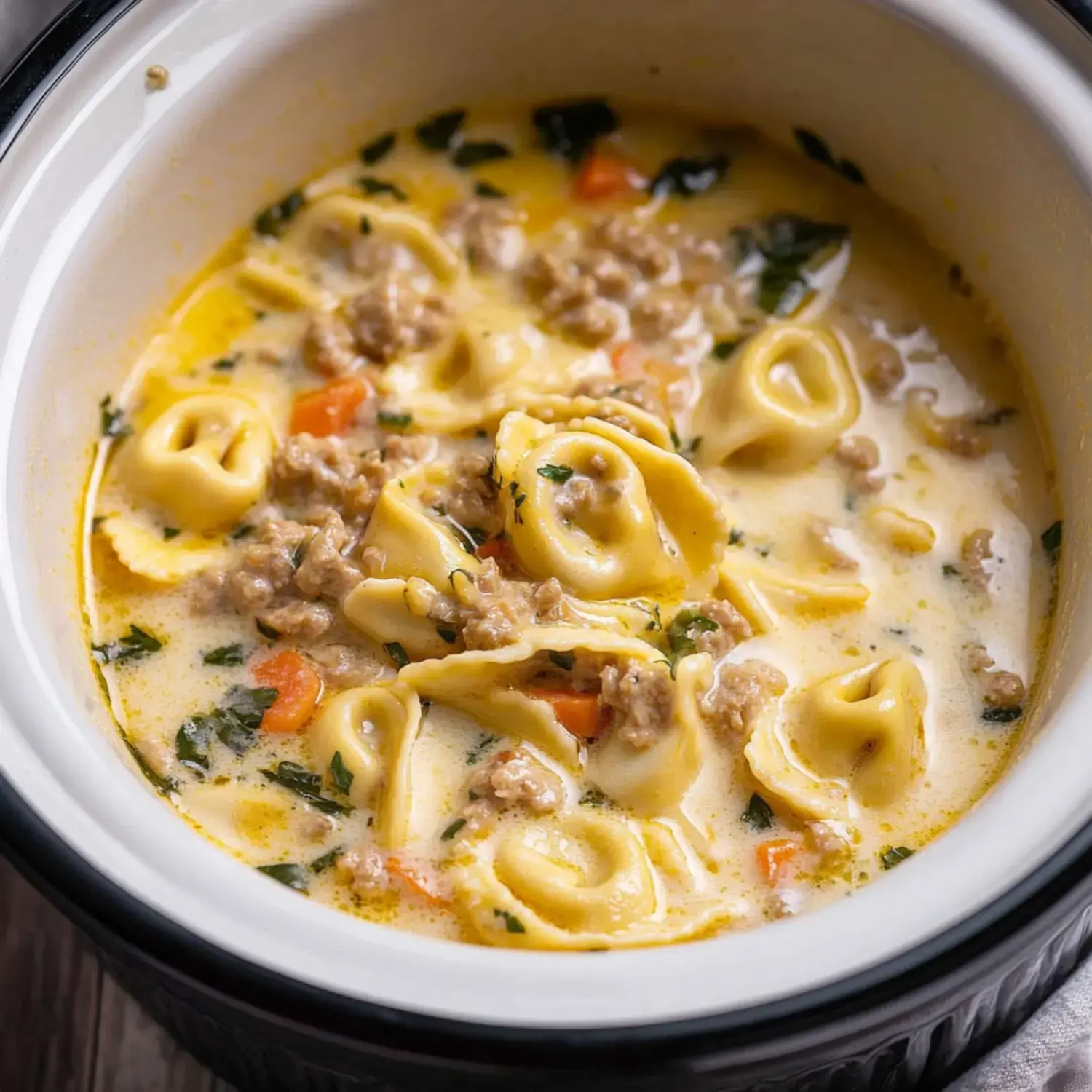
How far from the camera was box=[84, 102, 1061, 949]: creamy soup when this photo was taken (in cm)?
356

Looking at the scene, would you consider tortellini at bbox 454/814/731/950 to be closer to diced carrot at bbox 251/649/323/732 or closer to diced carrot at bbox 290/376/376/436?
diced carrot at bbox 251/649/323/732

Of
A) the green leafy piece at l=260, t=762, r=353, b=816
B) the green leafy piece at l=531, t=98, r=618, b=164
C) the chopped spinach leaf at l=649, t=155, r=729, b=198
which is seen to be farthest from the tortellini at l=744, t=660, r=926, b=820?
the green leafy piece at l=531, t=98, r=618, b=164

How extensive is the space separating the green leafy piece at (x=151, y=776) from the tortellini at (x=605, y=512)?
106cm

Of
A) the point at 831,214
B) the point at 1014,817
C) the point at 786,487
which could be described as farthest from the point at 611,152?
the point at 1014,817

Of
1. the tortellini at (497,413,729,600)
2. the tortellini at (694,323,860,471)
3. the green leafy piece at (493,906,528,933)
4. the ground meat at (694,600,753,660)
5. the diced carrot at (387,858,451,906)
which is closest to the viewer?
the green leafy piece at (493,906,528,933)

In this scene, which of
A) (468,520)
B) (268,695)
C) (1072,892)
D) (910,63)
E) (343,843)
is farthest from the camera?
(910,63)

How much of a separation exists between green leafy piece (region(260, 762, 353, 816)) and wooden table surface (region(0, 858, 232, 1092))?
719 mm

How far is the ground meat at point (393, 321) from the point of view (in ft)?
14.5

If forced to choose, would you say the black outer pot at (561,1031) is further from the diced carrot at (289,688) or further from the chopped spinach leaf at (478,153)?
the chopped spinach leaf at (478,153)

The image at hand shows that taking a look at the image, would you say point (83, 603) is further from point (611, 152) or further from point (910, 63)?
point (910, 63)

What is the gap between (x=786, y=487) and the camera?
4230 millimetres

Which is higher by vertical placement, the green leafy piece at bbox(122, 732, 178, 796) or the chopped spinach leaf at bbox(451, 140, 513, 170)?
the chopped spinach leaf at bbox(451, 140, 513, 170)

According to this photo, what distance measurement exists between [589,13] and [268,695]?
2388 millimetres

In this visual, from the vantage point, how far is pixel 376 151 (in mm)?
4918
